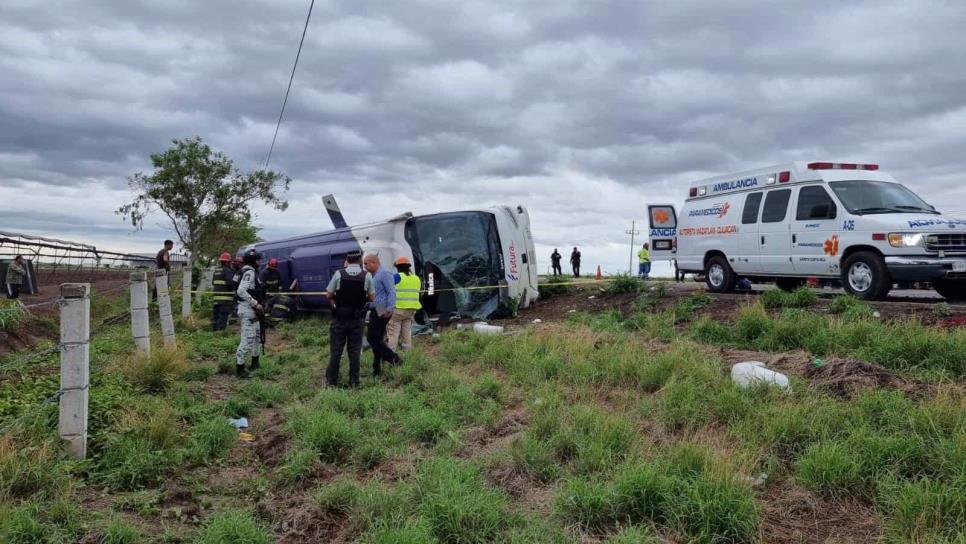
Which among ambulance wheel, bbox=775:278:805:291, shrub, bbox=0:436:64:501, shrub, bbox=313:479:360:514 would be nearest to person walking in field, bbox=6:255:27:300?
shrub, bbox=0:436:64:501

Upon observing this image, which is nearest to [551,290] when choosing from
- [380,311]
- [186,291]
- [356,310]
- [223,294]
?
[223,294]

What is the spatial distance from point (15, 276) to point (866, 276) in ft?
64.6

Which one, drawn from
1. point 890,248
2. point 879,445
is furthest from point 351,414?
point 890,248

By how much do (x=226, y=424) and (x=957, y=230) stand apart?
32.3ft

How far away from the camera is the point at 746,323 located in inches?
324

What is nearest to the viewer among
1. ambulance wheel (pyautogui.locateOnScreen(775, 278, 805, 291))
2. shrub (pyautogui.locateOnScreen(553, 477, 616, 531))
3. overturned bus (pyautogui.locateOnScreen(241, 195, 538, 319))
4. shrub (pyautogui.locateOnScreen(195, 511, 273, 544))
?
shrub (pyautogui.locateOnScreen(195, 511, 273, 544))

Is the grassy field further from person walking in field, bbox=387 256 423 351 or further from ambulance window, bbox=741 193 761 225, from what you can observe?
ambulance window, bbox=741 193 761 225

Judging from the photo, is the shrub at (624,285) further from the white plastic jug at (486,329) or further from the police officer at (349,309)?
the police officer at (349,309)

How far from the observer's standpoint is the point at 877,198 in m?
10.0

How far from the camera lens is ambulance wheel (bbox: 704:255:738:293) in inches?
498

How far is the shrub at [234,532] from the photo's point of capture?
3.30 m

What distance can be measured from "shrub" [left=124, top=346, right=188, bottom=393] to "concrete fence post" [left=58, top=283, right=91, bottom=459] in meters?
1.94

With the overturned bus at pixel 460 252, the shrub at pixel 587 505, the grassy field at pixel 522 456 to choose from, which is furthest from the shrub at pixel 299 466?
the overturned bus at pixel 460 252

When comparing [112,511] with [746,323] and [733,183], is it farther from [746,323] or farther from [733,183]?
[733,183]
